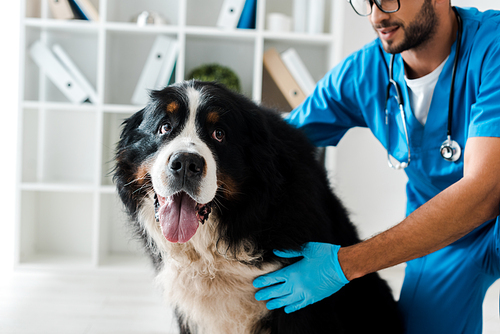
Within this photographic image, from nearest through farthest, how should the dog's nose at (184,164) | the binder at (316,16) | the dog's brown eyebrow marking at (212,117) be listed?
the dog's nose at (184,164) < the dog's brown eyebrow marking at (212,117) < the binder at (316,16)

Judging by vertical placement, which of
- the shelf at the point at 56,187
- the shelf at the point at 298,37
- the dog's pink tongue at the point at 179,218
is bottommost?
the shelf at the point at 56,187

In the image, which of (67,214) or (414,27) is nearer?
(414,27)

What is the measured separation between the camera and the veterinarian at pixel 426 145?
1165mm

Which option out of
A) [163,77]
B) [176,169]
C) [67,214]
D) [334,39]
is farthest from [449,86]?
[67,214]

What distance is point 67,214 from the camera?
2875 mm

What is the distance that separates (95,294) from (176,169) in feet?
5.10

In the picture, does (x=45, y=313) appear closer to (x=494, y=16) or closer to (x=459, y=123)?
(x=459, y=123)

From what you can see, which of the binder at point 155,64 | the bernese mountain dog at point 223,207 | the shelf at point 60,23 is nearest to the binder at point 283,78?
the binder at point 155,64

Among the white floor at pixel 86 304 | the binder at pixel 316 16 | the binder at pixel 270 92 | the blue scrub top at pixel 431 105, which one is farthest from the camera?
the binder at pixel 270 92

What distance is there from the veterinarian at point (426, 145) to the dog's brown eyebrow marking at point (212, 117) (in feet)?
1.39

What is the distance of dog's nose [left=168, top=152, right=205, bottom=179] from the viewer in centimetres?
98

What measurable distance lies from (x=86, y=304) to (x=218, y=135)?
1.44 metres

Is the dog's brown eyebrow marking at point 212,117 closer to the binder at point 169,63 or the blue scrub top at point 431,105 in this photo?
the blue scrub top at point 431,105

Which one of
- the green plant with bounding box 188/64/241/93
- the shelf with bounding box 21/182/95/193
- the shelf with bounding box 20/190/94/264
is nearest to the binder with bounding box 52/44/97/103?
the shelf with bounding box 21/182/95/193
